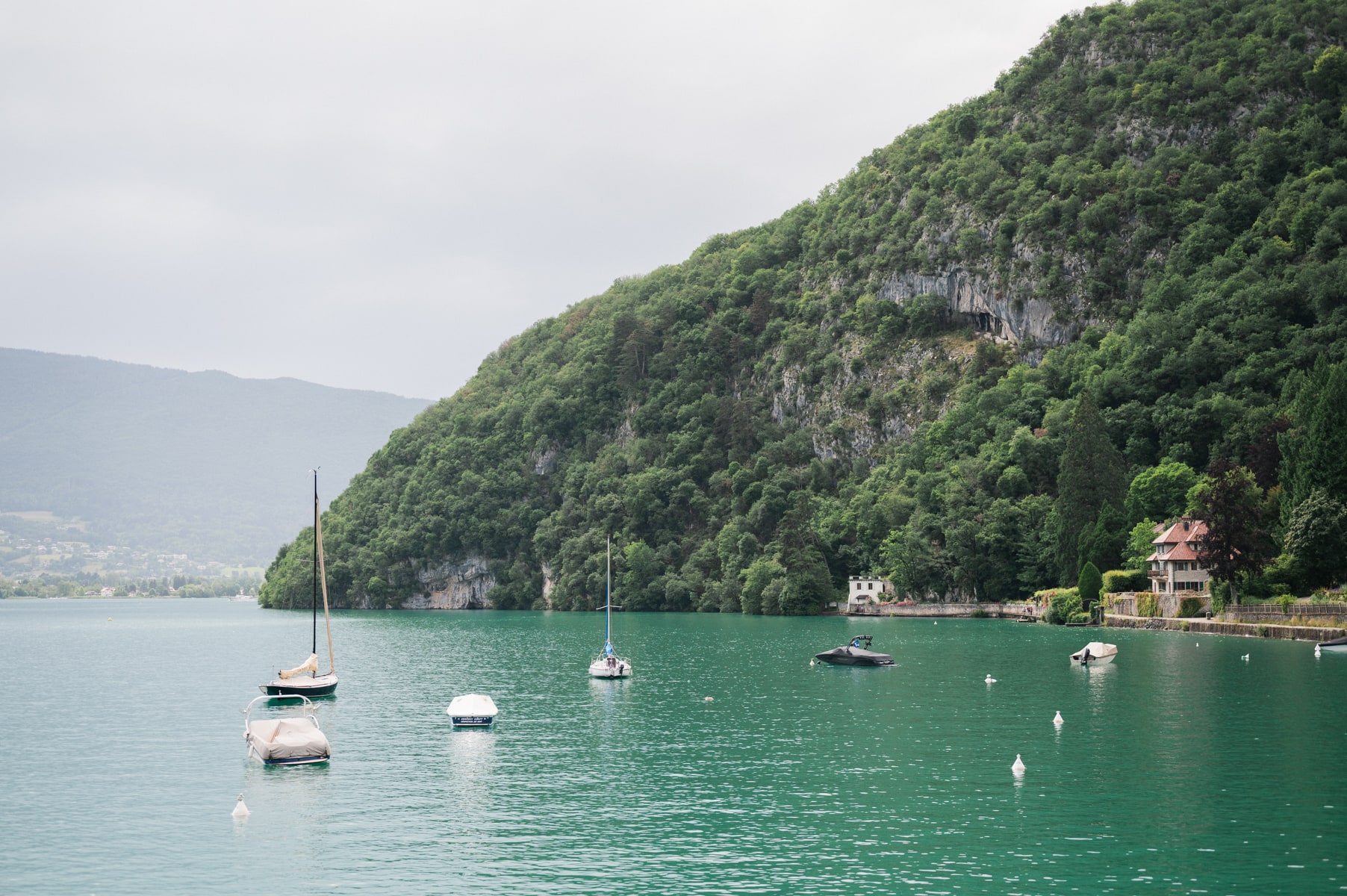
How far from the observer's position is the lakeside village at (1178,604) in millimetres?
94938

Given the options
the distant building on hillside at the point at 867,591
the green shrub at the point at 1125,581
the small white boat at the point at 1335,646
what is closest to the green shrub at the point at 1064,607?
the green shrub at the point at 1125,581

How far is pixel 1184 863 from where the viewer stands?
103 ft

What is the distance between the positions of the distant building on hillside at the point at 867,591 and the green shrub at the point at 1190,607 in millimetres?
65519

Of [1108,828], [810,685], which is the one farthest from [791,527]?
[1108,828]

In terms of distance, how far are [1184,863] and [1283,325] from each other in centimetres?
15087

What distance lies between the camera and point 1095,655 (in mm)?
83500

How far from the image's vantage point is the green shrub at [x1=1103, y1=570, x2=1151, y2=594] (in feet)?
413

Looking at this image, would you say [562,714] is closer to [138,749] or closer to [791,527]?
[138,749]

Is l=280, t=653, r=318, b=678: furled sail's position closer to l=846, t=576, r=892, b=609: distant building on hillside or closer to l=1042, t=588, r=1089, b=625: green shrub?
l=1042, t=588, r=1089, b=625: green shrub

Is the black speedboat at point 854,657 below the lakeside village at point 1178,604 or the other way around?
below

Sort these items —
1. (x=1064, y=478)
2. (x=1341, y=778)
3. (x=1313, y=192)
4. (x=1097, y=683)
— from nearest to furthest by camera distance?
(x=1341, y=778)
(x=1097, y=683)
(x=1064, y=478)
(x=1313, y=192)

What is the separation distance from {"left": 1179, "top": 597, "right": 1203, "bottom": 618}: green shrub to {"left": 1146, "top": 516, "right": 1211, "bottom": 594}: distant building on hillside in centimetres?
264

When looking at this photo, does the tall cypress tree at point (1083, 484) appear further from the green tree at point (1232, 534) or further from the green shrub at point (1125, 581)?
the green tree at point (1232, 534)

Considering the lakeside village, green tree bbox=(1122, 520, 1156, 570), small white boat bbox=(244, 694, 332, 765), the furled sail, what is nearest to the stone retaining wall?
the lakeside village
